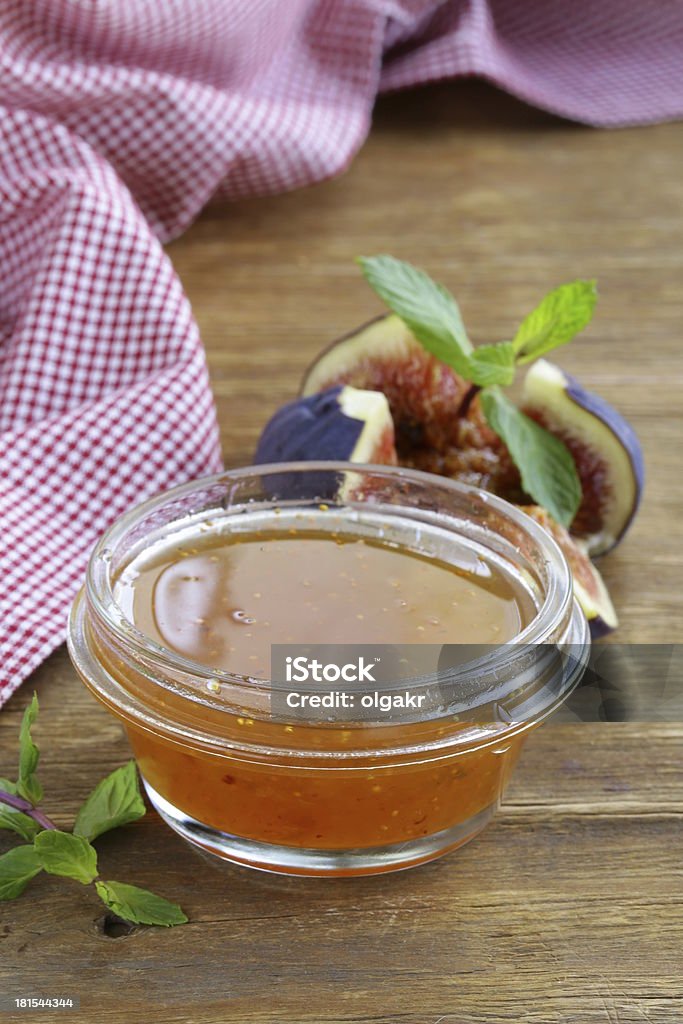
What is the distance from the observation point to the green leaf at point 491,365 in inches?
68.9

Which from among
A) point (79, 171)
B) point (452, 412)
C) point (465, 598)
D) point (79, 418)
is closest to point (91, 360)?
point (79, 418)

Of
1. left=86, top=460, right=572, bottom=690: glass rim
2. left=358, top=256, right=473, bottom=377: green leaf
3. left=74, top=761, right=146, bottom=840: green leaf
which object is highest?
left=358, top=256, right=473, bottom=377: green leaf

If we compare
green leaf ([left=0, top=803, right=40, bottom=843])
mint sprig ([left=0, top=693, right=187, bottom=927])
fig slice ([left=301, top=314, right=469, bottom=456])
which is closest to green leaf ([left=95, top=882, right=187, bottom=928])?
mint sprig ([left=0, top=693, right=187, bottom=927])

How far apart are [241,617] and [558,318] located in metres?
0.75

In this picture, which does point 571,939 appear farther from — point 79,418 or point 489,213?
point 489,213

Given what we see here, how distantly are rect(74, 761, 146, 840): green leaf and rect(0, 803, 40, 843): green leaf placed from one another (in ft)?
0.15

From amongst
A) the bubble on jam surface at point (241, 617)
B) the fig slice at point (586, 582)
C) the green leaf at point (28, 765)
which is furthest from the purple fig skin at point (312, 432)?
the green leaf at point (28, 765)

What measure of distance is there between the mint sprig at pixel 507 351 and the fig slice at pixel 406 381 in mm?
157

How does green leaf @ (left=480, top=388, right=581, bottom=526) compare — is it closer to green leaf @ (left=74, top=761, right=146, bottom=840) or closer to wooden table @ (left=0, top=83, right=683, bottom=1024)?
wooden table @ (left=0, top=83, right=683, bottom=1024)

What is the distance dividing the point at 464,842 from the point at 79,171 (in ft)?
4.68

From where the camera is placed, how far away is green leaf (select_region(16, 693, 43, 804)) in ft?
4.25

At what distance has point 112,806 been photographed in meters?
1.33

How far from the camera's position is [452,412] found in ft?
6.43

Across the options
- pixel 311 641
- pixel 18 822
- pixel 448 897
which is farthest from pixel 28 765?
pixel 448 897
